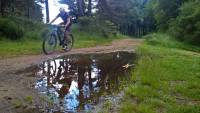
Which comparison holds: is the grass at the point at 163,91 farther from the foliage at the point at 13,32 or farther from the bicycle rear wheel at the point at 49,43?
the foliage at the point at 13,32

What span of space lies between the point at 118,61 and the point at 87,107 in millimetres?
6488

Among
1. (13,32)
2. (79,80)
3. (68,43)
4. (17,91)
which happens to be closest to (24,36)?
(13,32)

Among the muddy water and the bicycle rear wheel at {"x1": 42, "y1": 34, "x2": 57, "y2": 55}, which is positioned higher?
the bicycle rear wheel at {"x1": 42, "y1": 34, "x2": 57, "y2": 55}

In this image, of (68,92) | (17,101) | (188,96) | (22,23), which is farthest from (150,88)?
(22,23)

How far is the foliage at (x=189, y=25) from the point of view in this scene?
28.5 metres

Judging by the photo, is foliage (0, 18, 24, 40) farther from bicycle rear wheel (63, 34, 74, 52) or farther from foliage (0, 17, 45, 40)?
bicycle rear wheel (63, 34, 74, 52)

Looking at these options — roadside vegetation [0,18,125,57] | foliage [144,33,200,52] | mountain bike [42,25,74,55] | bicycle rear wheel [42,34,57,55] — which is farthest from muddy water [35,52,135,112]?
foliage [144,33,200,52]

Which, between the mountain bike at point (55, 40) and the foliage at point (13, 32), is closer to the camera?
the mountain bike at point (55, 40)

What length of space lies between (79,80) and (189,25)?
22261mm

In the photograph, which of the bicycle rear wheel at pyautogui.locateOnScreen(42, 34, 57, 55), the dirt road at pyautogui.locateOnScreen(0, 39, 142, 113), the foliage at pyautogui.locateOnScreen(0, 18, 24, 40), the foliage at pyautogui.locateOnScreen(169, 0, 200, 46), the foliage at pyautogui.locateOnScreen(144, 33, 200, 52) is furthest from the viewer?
the foliage at pyautogui.locateOnScreen(169, 0, 200, 46)

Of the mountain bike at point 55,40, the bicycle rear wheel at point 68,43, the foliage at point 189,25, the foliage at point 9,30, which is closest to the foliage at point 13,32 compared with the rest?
the foliage at point 9,30

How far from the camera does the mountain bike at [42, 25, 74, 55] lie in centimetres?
1434

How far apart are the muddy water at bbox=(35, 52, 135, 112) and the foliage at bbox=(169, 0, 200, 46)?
17556 mm

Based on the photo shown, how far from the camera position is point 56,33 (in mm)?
15078
